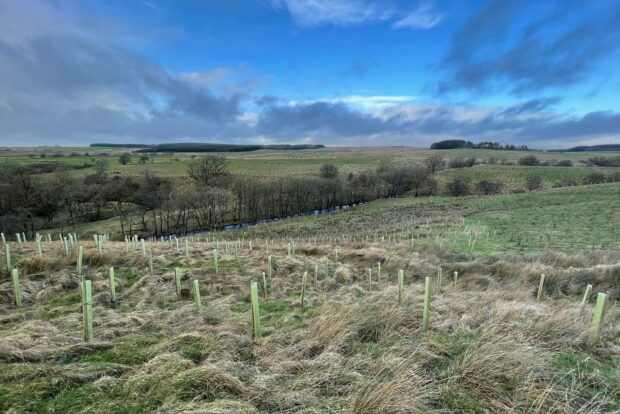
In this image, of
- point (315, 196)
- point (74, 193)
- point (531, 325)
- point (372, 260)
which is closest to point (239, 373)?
point (531, 325)

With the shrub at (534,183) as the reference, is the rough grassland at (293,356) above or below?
above

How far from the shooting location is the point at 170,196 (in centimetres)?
5088

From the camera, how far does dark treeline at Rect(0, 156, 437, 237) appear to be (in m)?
47.3

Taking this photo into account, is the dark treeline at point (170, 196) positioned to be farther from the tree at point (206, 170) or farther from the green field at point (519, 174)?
the green field at point (519, 174)

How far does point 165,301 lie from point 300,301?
323cm

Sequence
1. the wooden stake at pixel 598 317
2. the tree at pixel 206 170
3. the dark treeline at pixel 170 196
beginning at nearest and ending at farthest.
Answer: the wooden stake at pixel 598 317, the dark treeline at pixel 170 196, the tree at pixel 206 170

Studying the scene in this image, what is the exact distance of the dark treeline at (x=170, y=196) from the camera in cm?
4725

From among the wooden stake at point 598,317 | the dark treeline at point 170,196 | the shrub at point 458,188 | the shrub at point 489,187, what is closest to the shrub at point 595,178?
the shrub at point 489,187

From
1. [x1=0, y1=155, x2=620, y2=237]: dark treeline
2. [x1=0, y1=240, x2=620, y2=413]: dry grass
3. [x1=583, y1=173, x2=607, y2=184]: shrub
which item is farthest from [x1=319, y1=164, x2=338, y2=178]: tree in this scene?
[x1=0, y1=240, x2=620, y2=413]: dry grass

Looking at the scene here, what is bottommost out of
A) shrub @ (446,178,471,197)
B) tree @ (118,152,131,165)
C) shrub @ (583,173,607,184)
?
shrub @ (446,178,471,197)

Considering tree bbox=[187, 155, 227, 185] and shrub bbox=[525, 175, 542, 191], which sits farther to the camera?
tree bbox=[187, 155, 227, 185]

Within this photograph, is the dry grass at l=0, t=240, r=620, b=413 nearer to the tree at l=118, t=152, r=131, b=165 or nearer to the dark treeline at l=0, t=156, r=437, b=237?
the dark treeline at l=0, t=156, r=437, b=237

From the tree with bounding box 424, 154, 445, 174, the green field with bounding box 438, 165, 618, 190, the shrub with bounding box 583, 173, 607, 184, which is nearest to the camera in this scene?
the shrub with bounding box 583, 173, 607, 184

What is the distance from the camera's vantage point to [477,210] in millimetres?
40062
